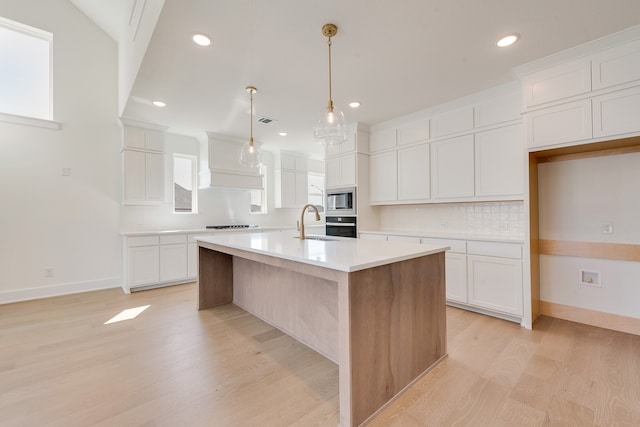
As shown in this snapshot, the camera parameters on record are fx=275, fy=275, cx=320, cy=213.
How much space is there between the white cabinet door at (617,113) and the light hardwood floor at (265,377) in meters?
1.76

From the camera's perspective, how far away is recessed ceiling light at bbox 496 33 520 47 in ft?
7.15

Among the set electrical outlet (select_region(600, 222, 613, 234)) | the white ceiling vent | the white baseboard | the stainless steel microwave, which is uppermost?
the white ceiling vent

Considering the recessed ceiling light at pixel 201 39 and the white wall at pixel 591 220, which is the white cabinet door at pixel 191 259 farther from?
the white wall at pixel 591 220

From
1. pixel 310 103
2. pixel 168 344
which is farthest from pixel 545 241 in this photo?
pixel 168 344

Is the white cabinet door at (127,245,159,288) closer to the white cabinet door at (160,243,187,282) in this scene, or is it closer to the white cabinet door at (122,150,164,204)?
the white cabinet door at (160,243,187,282)

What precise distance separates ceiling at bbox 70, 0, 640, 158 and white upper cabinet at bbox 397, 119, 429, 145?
0.24m

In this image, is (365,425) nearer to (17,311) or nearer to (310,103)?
(310,103)

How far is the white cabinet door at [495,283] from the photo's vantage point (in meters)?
2.72

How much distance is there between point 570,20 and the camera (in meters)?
2.00

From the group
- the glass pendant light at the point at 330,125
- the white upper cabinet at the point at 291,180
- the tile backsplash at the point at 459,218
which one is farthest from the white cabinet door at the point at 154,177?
the tile backsplash at the point at 459,218

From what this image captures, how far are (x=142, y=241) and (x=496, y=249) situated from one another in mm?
4599

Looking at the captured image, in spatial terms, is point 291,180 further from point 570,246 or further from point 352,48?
point 570,246

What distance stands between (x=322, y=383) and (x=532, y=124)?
9.64ft

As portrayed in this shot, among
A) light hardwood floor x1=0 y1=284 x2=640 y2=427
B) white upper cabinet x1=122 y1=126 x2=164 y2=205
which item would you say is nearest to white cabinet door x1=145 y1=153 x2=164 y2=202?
white upper cabinet x1=122 y1=126 x2=164 y2=205
